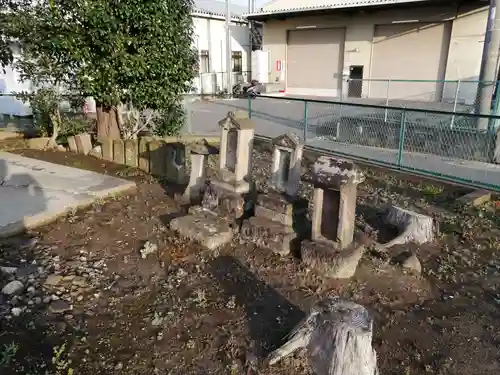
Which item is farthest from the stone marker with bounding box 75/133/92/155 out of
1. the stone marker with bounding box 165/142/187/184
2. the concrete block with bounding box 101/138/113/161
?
the stone marker with bounding box 165/142/187/184

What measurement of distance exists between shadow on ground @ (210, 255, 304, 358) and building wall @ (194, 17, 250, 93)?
16.5m

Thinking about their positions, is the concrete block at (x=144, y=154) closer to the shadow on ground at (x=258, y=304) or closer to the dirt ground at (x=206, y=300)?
the dirt ground at (x=206, y=300)

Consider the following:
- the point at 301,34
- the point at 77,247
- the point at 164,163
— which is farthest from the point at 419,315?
the point at 301,34

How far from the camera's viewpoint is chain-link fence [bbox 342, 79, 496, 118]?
13.4 m

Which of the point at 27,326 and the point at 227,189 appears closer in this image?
the point at 27,326

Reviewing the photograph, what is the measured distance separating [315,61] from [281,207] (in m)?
15.9

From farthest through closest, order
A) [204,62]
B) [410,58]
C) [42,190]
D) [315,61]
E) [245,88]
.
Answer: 1. [204,62]
2. [245,88]
3. [315,61]
4. [410,58]
5. [42,190]

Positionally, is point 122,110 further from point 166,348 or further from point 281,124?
point 166,348

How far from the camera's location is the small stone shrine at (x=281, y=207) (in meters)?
4.14

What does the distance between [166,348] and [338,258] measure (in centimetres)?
169

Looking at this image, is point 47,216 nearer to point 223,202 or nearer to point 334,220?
point 223,202

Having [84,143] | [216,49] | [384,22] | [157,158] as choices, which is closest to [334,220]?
[157,158]

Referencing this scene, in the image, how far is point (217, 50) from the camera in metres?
20.7

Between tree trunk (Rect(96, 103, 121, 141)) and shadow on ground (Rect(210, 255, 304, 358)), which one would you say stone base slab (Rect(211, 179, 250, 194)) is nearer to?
shadow on ground (Rect(210, 255, 304, 358))
